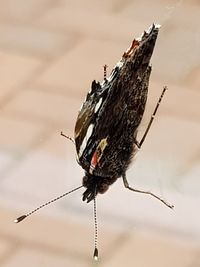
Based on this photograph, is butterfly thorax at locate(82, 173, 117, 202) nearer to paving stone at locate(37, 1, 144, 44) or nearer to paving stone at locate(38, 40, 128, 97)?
paving stone at locate(38, 40, 128, 97)

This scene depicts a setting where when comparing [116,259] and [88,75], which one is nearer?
[116,259]

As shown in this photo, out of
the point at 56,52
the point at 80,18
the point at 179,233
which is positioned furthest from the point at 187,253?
the point at 80,18

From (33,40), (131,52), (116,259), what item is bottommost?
(116,259)

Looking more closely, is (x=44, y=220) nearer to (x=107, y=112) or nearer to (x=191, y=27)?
(x=107, y=112)

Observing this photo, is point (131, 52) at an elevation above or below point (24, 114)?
above

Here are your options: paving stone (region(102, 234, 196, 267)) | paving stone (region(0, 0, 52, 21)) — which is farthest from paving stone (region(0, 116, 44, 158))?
paving stone (region(0, 0, 52, 21))

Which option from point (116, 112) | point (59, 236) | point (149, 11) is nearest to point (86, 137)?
point (116, 112)

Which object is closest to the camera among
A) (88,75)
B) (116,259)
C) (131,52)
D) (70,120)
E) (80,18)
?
(131,52)

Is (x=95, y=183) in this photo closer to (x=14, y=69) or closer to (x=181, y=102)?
(x=181, y=102)
